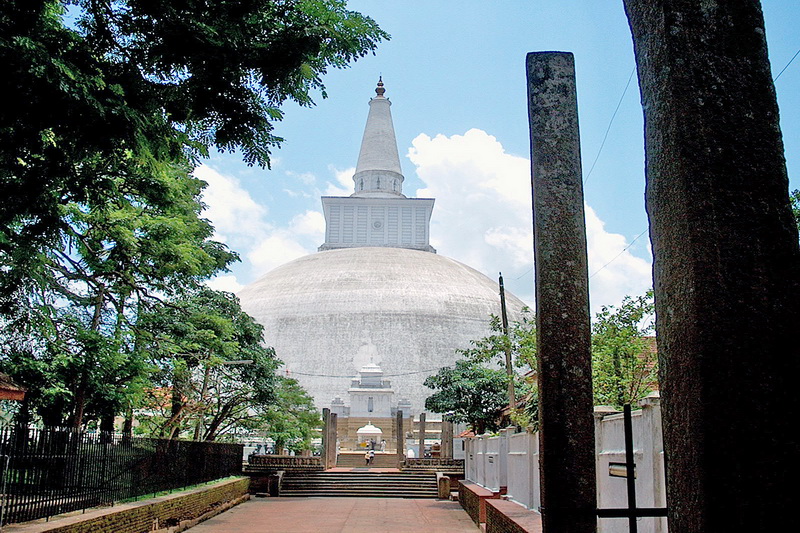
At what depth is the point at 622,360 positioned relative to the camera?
1706 cm

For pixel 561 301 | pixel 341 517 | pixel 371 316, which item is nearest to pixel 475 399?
pixel 341 517

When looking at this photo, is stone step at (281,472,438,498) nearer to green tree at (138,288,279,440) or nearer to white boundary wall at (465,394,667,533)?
green tree at (138,288,279,440)

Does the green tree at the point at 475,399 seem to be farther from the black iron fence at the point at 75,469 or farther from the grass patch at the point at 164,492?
the black iron fence at the point at 75,469

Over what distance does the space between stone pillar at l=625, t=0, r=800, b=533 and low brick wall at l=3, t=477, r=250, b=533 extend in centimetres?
902

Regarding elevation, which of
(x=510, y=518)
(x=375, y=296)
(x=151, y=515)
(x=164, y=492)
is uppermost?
(x=375, y=296)

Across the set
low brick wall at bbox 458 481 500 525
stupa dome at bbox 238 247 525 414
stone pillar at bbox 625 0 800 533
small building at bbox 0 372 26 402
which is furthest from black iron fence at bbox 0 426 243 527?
stupa dome at bbox 238 247 525 414

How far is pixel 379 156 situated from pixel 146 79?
201 feet

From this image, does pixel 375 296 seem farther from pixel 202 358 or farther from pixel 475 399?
pixel 202 358

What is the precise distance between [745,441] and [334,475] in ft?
88.8

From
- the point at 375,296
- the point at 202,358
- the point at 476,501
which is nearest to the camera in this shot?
the point at 476,501

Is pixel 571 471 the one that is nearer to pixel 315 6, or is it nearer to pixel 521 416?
pixel 315 6

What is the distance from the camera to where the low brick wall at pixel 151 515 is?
33.4 ft

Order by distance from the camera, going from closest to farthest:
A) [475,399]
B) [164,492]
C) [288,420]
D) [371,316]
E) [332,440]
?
[164,492]
[288,420]
[332,440]
[475,399]
[371,316]

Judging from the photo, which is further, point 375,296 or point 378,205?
point 378,205
